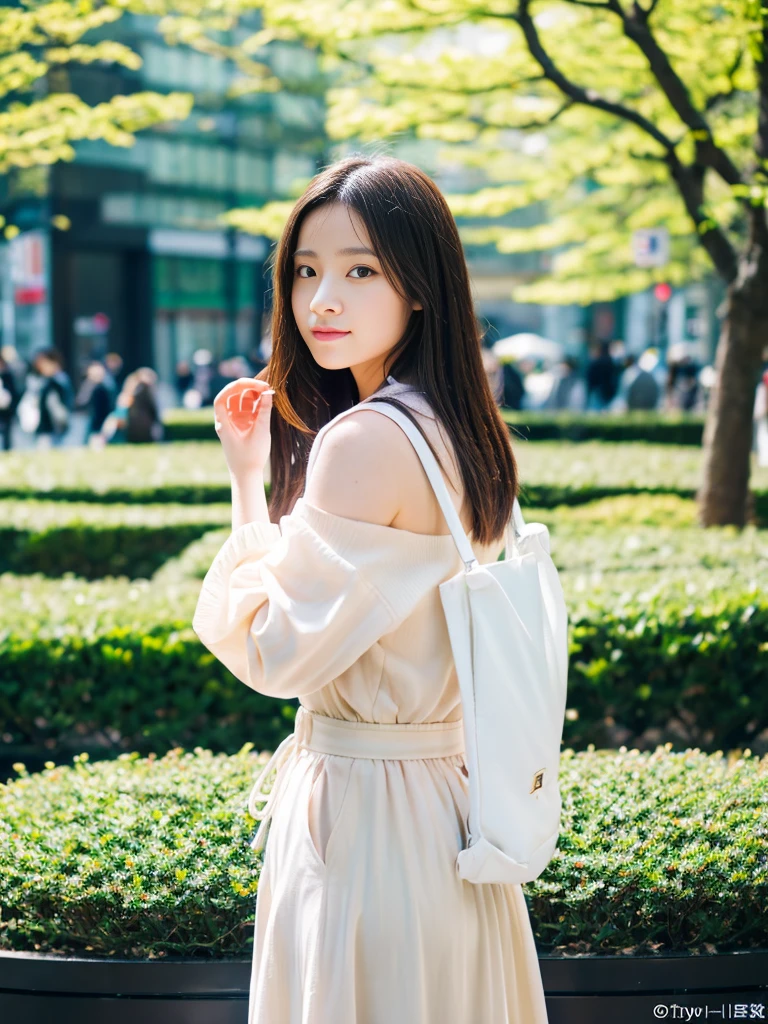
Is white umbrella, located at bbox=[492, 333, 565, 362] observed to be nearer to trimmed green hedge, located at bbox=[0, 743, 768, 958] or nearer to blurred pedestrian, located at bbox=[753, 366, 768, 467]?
blurred pedestrian, located at bbox=[753, 366, 768, 467]

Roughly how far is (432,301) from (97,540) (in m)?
6.64

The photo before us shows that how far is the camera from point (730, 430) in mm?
8789

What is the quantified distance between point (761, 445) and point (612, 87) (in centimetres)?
1086

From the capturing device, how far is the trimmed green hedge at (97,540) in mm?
8273

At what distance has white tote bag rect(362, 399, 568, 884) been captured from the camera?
1874mm

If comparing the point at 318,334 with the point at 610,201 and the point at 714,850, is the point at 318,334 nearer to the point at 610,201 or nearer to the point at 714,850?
the point at 714,850

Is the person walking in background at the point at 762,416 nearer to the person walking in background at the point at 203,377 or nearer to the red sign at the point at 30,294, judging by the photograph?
the person walking in background at the point at 203,377

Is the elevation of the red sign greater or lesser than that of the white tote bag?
greater

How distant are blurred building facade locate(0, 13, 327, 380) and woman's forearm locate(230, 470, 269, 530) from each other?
3215 cm

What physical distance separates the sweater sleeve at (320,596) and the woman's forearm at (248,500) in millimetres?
189

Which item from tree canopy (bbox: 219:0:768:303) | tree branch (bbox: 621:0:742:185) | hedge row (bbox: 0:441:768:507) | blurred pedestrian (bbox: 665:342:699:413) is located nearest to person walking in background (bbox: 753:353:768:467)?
blurred pedestrian (bbox: 665:342:699:413)

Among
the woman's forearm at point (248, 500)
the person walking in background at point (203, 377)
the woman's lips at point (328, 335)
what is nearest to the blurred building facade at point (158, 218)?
the person walking in background at point (203, 377)

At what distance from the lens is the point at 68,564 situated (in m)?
8.50

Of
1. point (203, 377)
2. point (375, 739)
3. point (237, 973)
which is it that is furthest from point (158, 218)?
point (375, 739)
